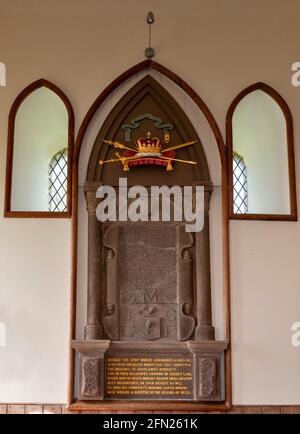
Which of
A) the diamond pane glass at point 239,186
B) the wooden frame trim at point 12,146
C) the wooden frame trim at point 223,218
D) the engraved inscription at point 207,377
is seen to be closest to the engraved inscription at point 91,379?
the wooden frame trim at point 223,218

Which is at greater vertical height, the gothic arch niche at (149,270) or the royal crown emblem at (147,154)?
the royal crown emblem at (147,154)

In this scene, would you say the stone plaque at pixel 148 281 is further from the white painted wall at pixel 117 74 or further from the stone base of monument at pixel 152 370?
the white painted wall at pixel 117 74

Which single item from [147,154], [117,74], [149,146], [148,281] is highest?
[117,74]

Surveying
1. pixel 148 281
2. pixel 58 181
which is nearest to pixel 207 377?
pixel 148 281

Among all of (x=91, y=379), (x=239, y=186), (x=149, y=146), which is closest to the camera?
(x=91, y=379)

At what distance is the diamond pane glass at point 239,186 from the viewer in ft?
26.3

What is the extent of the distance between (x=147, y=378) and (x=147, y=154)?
2296 millimetres

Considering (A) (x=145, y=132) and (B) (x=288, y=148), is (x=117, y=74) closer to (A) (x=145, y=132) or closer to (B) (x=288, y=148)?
(A) (x=145, y=132)

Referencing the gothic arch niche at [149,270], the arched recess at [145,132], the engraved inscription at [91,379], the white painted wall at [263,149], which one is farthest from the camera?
the white painted wall at [263,149]

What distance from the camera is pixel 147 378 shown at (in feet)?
23.2

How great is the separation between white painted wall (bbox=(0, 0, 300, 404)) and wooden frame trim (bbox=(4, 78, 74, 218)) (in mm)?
65

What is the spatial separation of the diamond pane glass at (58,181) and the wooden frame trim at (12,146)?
1.58 ft

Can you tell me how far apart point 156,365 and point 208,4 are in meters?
3.99
